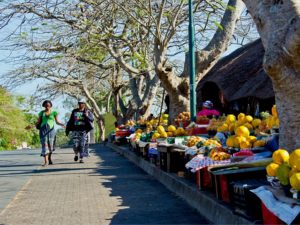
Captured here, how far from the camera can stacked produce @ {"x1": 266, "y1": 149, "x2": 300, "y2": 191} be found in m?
5.09

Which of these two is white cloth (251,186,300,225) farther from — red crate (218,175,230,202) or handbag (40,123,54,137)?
handbag (40,123,54,137)

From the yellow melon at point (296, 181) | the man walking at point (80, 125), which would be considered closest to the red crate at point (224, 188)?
the yellow melon at point (296, 181)

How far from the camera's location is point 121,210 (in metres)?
8.48

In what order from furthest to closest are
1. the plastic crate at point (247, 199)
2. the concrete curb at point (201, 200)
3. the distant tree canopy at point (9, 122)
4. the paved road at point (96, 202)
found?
1. the distant tree canopy at point (9, 122)
2. the paved road at point (96, 202)
3. the concrete curb at point (201, 200)
4. the plastic crate at point (247, 199)

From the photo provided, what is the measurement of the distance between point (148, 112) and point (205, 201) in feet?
67.7

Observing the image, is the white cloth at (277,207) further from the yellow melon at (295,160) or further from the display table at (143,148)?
the display table at (143,148)

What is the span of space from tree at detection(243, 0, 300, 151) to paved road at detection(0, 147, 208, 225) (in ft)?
5.94

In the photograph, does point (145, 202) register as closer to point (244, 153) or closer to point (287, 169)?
point (244, 153)

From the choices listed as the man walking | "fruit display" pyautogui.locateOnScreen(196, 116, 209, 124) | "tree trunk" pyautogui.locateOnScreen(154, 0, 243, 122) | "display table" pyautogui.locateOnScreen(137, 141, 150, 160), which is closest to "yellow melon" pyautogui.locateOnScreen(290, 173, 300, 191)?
"fruit display" pyautogui.locateOnScreen(196, 116, 209, 124)

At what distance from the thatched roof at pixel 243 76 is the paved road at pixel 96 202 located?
15.2 ft

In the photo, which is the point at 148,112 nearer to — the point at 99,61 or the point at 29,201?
the point at 99,61

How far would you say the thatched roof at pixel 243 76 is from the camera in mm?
15836

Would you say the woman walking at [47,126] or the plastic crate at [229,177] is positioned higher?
the woman walking at [47,126]

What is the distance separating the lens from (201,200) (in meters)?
8.02
